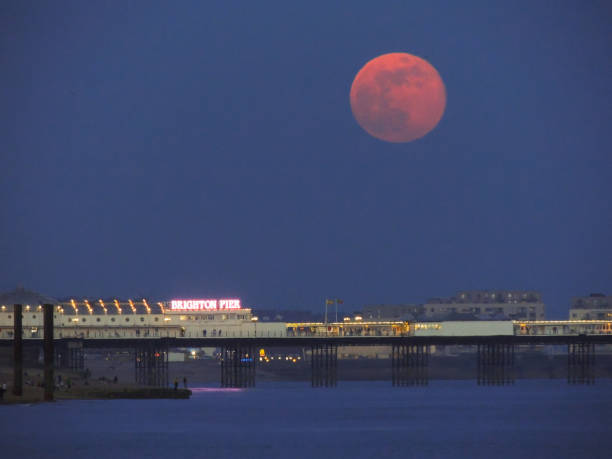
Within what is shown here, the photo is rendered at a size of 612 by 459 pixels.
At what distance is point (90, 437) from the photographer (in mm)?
121562

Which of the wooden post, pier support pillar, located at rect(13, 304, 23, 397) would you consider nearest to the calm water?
pier support pillar, located at rect(13, 304, 23, 397)

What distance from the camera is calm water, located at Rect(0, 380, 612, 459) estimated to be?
372ft

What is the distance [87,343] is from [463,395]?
49.0 metres

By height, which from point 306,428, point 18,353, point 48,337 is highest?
point 48,337

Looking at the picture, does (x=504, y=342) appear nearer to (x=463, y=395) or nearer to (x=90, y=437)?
(x=463, y=395)

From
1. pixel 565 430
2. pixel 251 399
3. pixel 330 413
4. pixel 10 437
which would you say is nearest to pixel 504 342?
pixel 251 399

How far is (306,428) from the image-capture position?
131750 mm

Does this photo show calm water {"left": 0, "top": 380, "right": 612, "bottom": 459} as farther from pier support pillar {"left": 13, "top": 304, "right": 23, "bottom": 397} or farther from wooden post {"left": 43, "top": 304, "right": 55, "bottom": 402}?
wooden post {"left": 43, "top": 304, "right": 55, "bottom": 402}

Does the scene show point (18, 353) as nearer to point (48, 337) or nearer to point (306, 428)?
point (48, 337)

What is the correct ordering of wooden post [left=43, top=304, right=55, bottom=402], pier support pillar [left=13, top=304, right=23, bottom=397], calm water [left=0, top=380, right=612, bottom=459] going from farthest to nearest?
pier support pillar [left=13, top=304, right=23, bottom=397] < wooden post [left=43, top=304, right=55, bottom=402] < calm water [left=0, top=380, right=612, bottom=459]

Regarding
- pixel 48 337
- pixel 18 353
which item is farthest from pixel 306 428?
pixel 18 353

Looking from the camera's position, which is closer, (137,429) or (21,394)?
(137,429)

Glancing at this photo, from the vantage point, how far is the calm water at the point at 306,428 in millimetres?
113250

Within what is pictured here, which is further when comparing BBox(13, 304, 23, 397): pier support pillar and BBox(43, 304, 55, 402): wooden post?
BBox(13, 304, 23, 397): pier support pillar
